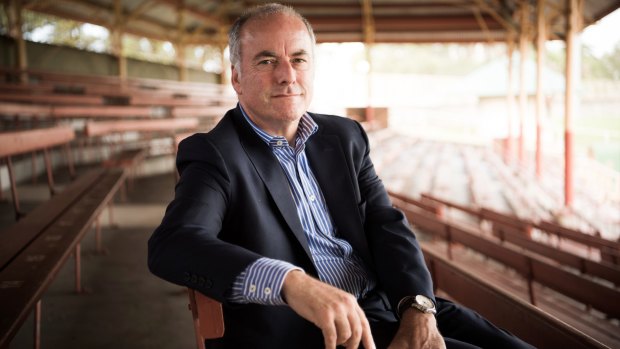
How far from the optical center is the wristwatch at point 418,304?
1254mm

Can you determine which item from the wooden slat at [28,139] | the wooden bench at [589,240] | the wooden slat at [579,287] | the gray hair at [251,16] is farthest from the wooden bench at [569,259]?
the wooden slat at [28,139]

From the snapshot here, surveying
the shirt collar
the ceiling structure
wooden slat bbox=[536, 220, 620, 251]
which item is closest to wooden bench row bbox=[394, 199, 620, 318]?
wooden slat bbox=[536, 220, 620, 251]

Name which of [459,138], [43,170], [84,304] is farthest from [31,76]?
[459,138]

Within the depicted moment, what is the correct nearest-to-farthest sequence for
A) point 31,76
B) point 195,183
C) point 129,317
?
point 195,183, point 129,317, point 31,76

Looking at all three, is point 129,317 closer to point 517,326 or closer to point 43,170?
point 517,326

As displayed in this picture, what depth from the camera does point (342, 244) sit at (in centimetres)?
140

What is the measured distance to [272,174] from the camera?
132 centimetres

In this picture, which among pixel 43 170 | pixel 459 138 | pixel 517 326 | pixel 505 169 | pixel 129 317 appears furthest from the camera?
pixel 459 138

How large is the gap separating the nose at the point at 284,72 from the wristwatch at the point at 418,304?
635mm

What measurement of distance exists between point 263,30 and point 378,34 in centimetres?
1501

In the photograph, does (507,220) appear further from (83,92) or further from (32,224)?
(83,92)

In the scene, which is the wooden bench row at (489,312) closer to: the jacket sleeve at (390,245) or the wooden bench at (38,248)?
the jacket sleeve at (390,245)

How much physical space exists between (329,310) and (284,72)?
0.66m

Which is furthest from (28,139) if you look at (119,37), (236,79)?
(119,37)
